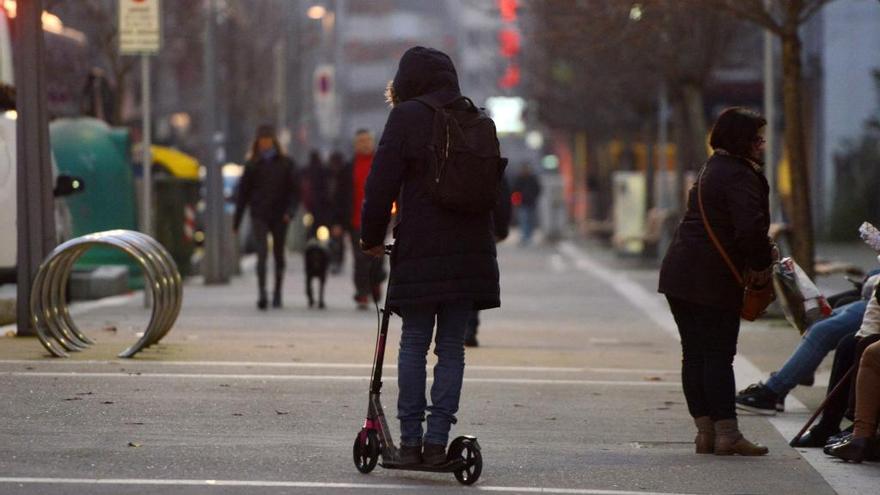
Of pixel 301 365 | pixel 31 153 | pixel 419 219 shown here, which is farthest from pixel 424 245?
pixel 31 153

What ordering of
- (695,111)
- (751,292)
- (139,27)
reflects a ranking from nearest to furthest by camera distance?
(751,292)
(139,27)
(695,111)

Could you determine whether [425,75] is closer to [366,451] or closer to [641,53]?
[366,451]

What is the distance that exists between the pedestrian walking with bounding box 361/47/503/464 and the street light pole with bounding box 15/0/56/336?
6.84 metres

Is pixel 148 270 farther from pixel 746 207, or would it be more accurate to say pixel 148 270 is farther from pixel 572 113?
pixel 572 113

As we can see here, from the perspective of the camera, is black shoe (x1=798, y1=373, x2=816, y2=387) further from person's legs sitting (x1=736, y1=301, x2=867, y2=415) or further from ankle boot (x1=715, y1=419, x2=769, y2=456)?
ankle boot (x1=715, y1=419, x2=769, y2=456)

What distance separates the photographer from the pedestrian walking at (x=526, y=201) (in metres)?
48.5

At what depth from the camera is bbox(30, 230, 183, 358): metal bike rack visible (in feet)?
45.3

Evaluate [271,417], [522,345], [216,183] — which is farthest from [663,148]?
[271,417]

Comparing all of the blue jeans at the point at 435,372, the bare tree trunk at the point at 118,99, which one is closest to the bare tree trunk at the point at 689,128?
the bare tree trunk at the point at 118,99

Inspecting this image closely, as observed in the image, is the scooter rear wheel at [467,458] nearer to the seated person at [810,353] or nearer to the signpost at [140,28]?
the seated person at [810,353]

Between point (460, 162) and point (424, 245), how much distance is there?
1.19ft

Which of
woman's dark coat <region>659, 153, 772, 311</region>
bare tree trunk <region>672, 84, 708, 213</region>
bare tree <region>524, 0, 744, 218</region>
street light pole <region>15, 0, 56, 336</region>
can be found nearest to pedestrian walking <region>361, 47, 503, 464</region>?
woman's dark coat <region>659, 153, 772, 311</region>

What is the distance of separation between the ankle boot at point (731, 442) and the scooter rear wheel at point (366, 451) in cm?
195

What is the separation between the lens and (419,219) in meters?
8.59
